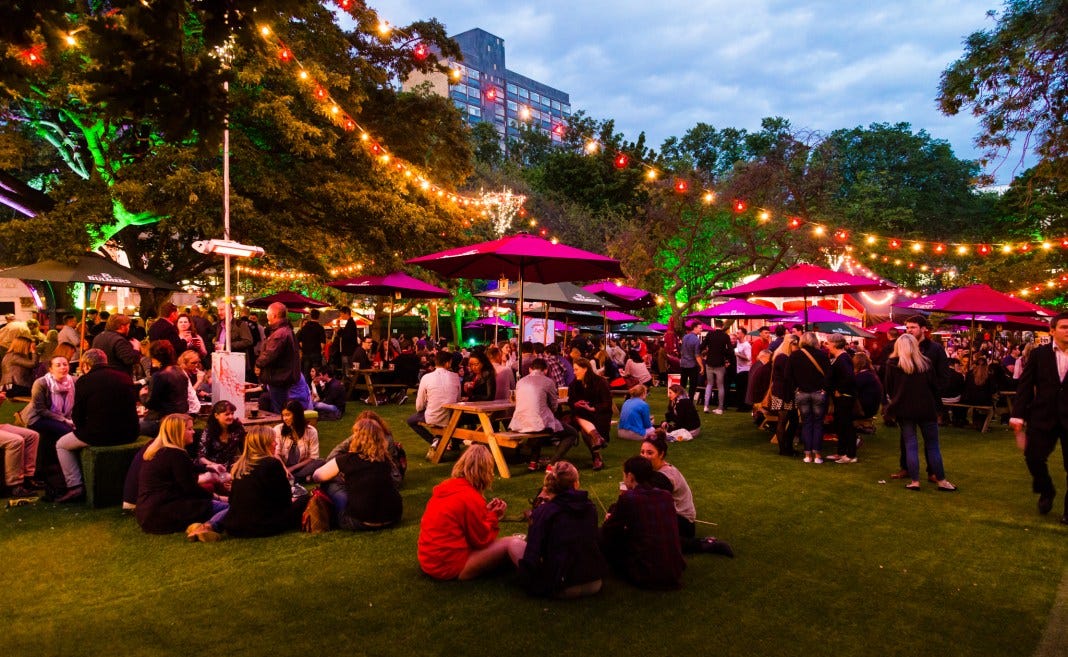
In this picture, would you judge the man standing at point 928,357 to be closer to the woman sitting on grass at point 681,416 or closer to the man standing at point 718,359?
the woman sitting on grass at point 681,416

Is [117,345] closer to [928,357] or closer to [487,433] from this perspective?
[487,433]

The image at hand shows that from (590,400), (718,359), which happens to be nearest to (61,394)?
(590,400)

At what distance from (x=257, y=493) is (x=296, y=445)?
138cm

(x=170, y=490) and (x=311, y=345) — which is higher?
(x=311, y=345)

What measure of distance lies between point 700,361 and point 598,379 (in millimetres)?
5469

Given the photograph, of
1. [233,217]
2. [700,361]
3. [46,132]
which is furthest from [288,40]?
[700,361]

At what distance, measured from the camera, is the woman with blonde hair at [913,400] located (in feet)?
22.8

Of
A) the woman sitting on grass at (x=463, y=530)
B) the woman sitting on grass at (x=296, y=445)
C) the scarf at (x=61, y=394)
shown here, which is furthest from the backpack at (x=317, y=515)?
the scarf at (x=61, y=394)

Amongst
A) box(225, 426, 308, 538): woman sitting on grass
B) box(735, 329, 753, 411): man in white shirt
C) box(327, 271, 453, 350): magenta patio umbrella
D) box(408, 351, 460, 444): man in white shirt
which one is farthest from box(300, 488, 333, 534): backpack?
box(735, 329, 753, 411): man in white shirt

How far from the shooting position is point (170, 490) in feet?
18.1

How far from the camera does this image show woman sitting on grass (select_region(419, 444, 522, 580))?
4434 mm

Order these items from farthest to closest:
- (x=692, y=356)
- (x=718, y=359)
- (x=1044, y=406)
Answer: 1. (x=692, y=356)
2. (x=718, y=359)
3. (x=1044, y=406)

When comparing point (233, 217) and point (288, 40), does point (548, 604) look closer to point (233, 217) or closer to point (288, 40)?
point (233, 217)

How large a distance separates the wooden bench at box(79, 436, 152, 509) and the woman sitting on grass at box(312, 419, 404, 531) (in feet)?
7.10
